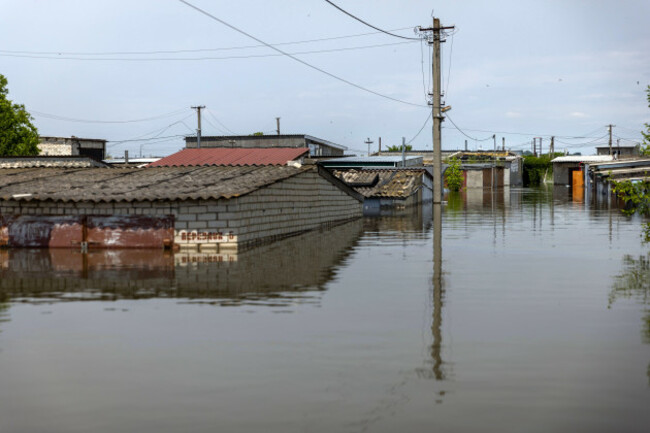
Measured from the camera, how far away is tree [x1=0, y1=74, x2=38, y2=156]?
158 feet

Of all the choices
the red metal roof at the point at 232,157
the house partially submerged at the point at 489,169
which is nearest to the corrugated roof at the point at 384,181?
the red metal roof at the point at 232,157

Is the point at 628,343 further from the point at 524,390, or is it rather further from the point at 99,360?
the point at 99,360

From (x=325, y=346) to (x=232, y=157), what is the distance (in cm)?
3183

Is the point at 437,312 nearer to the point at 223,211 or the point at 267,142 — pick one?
the point at 223,211

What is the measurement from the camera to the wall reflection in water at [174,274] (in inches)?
527

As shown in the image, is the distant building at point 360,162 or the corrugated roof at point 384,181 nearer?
the corrugated roof at point 384,181

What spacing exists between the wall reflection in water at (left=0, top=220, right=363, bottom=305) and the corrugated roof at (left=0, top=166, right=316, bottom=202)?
1.71 metres

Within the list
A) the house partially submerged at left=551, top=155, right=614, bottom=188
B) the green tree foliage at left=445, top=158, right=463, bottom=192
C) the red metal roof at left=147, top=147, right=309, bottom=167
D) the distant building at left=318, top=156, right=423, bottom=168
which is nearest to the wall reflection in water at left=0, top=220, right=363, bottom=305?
the red metal roof at left=147, top=147, right=309, bottom=167

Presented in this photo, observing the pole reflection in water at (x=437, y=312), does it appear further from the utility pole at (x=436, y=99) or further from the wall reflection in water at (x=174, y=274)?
the utility pole at (x=436, y=99)

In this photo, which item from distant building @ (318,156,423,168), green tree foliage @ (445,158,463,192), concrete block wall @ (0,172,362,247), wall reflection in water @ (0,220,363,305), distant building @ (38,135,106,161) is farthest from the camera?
green tree foliage @ (445,158,463,192)

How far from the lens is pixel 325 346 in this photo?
8984 mm

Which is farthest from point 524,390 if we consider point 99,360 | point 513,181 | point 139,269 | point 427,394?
point 513,181

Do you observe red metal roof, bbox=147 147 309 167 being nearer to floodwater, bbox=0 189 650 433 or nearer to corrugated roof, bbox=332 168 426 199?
corrugated roof, bbox=332 168 426 199

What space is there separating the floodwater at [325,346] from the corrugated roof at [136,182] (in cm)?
347
